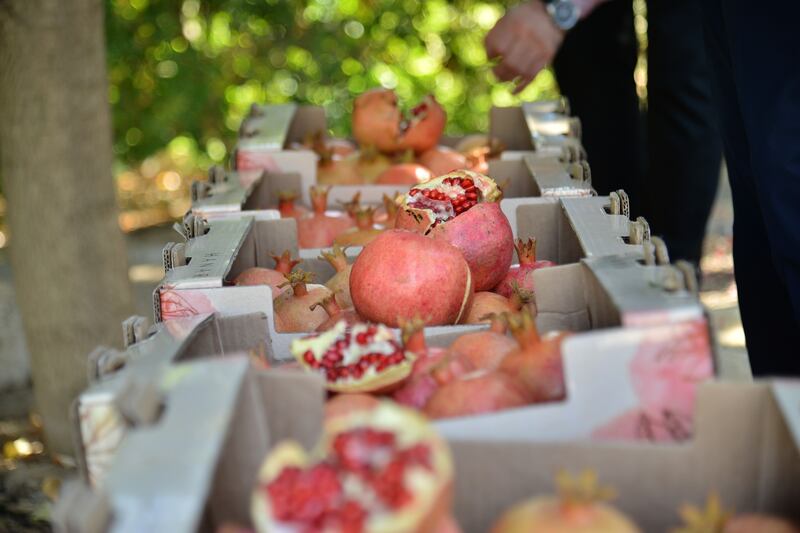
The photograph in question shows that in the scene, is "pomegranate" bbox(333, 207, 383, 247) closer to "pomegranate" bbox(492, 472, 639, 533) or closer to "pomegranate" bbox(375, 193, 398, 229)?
"pomegranate" bbox(375, 193, 398, 229)

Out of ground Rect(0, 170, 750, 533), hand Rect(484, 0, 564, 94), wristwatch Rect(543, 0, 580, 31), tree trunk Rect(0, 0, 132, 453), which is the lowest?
ground Rect(0, 170, 750, 533)

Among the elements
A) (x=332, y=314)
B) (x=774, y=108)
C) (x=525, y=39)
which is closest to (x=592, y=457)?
(x=332, y=314)

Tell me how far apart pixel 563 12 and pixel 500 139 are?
0.39 m

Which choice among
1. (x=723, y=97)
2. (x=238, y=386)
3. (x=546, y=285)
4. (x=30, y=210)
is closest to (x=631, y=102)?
(x=723, y=97)

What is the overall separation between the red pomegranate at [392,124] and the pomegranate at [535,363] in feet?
4.57

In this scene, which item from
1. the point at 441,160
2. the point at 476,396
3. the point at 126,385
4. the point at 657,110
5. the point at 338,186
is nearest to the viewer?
the point at 126,385

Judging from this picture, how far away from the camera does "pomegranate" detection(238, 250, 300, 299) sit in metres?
1.72

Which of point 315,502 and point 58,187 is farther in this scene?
point 58,187

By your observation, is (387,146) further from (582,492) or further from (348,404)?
(582,492)

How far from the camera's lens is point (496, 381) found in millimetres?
1164

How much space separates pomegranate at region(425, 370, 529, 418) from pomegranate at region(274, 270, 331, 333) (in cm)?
47

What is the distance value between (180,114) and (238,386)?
4316 mm

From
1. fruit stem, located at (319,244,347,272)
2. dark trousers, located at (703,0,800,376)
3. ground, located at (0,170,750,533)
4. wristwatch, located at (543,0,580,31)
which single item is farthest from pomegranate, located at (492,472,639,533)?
wristwatch, located at (543,0,580,31)

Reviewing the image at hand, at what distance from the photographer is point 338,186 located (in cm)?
238
